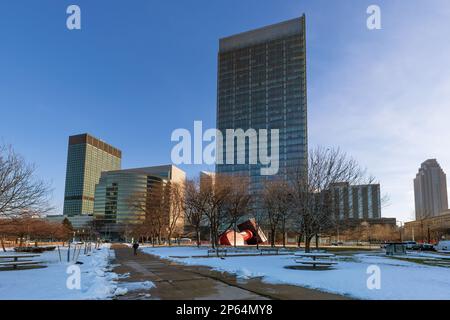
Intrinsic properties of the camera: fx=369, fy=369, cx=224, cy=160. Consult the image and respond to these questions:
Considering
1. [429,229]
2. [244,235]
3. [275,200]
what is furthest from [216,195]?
[429,229]

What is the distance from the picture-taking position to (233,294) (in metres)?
11.0

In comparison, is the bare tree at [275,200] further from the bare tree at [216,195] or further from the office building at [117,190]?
the office building at [117,190]

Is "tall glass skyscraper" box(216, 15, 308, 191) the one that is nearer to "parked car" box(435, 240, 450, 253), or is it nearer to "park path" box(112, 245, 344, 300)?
"parked car" box(435, 240, 450, 253)

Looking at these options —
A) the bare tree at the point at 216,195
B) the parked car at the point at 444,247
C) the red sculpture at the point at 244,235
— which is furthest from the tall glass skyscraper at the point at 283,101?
the bare tree at the point at 216,195

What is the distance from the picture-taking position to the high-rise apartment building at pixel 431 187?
536ft

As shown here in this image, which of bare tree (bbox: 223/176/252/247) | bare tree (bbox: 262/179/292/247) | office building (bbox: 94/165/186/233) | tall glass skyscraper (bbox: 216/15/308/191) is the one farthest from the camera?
tall glass skyscraper (bbox: 216/15/308/191)

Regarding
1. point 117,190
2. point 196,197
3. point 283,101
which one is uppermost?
point 283,101

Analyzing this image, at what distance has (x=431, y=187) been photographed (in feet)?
544

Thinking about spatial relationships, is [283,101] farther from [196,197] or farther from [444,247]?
[196,197]

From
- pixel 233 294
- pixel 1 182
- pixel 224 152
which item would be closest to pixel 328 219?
pixel 233 294

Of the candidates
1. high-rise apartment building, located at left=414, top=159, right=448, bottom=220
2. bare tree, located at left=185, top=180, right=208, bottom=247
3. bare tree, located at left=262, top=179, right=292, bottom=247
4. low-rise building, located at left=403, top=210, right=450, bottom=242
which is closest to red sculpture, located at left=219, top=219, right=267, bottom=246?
bare tree, located at left=262, top=179, right=292, bottom=247

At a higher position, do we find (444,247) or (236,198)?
(236,198)

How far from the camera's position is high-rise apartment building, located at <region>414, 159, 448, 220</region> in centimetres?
16325

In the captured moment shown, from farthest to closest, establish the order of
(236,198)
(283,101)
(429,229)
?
(283,101)
(429,229)
(236,198)
